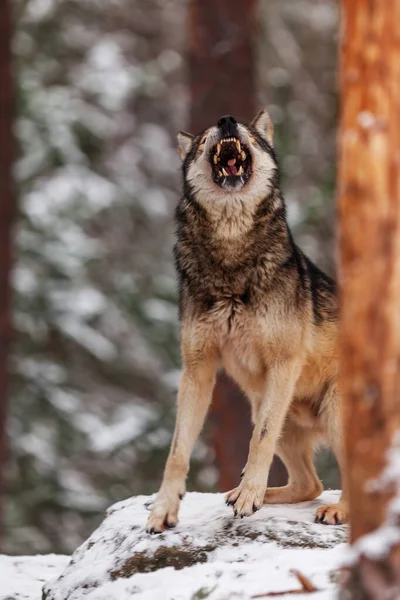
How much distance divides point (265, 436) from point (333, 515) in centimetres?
68

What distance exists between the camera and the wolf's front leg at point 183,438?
588 centimetres

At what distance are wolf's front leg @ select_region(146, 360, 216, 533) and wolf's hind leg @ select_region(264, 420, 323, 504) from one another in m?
Answer: 0.86

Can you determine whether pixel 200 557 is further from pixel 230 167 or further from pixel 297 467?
pixel 230 167

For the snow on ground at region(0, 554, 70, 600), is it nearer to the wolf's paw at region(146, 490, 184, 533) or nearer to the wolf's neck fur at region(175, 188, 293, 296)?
the wolf's paw at region(146, 490, 184, 533)

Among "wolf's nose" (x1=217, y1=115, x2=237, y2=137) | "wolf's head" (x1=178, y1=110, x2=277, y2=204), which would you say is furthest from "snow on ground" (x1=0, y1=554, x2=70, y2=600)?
"wolf's nose" (x1=217, y1=115, x2=237, y2=137)

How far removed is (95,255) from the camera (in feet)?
52.9

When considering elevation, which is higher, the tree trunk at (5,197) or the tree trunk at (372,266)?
the tree trunk at (5,197)

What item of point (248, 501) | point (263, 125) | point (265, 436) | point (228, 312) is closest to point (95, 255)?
point (263, 125)

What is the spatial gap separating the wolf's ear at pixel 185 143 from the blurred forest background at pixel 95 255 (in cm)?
678

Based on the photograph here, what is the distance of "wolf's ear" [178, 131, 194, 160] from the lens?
267 inches

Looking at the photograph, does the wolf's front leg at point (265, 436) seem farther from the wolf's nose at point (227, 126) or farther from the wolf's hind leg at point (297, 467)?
the wolf's nose at point (227, 126)

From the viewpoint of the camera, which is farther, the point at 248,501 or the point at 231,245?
the point at 231,245

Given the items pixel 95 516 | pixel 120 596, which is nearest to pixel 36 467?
pixel 95 516

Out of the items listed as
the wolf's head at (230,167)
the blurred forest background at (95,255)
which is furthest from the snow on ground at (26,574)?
the blurred forest background at (95,255)
